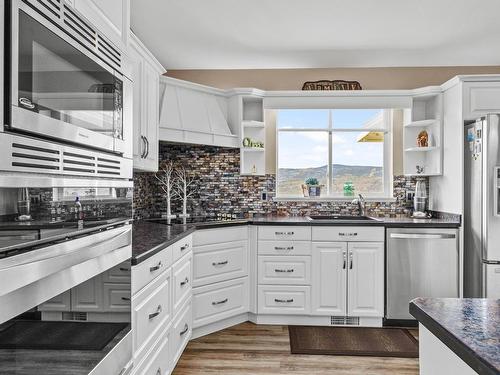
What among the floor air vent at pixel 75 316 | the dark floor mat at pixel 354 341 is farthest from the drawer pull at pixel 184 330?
the floor air vent at pixel 75 316

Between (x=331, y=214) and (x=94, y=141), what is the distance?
3.35 meters

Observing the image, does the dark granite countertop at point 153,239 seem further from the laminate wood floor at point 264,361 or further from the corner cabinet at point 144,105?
the laminate wood floor at point 264,361

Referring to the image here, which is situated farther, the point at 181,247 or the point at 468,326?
the point at 181,247

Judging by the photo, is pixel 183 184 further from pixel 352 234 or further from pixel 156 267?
pixel 156 267

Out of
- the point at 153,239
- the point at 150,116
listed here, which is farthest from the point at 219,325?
the point at 150,116

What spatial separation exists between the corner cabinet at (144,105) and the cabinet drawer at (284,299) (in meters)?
1.48

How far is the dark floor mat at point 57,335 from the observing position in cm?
82

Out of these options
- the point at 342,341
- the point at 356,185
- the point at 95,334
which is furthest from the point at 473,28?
the point at 95,334

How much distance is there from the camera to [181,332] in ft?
9.26

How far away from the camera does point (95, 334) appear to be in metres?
1.23

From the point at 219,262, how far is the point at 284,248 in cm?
61

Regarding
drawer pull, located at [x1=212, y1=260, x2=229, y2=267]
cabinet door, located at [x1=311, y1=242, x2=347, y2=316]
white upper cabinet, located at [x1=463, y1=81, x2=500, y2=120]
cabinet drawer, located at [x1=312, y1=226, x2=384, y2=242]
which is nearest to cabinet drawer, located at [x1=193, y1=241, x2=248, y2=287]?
drawer pull, located at [x1=212, y1=260, x2=229, y2=267]

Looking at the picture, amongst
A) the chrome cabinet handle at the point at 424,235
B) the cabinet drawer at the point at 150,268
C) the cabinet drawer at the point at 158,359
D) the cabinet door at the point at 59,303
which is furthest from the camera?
the chrome cabinet handle at the point at 424,235

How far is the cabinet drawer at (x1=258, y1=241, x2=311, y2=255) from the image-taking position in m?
3.63
